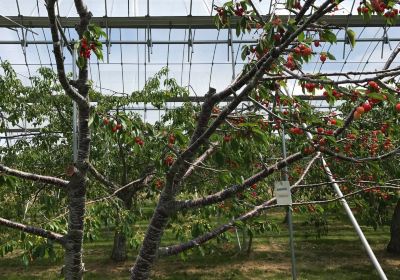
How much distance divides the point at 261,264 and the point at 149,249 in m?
9.17

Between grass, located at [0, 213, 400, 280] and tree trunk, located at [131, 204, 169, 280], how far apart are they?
7.59 metres

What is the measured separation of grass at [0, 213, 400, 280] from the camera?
10641mm

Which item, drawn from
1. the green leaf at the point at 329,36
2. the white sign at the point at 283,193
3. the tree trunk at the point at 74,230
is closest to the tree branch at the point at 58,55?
the tree trunk at the point at 74,230

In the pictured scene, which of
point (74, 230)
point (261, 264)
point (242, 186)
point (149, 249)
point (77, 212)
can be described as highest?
point (242, 186)

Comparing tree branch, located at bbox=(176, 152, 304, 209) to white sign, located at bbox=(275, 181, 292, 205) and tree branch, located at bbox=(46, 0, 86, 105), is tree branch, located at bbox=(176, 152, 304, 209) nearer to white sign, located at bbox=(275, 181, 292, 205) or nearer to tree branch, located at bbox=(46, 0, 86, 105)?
white sign, located at bbox=(275, 181, 292, 205)

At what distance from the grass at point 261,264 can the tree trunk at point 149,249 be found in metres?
7.59

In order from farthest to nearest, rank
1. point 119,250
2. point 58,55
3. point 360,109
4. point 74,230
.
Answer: point 119,250
point 74,230
point 58,55
point 360,109

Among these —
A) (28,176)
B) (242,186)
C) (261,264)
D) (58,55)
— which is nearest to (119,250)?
(261,264)

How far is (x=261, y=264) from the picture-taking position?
453 inches

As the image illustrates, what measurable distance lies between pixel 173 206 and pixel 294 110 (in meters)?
1.02

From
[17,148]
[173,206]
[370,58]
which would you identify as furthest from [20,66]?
[173,206]

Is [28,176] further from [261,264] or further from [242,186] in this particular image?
[261,264]

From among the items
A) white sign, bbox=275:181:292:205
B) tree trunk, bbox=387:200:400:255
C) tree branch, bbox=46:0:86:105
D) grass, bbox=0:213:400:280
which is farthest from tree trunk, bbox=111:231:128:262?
tree branch, bbox=46:0:86:105

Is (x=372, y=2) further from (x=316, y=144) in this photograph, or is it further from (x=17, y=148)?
(x=17, y=148)
